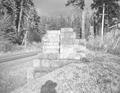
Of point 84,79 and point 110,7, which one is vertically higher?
point 110,7

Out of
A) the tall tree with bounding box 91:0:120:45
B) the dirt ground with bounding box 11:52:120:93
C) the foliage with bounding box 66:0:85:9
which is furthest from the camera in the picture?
the tall tree with bounding box 91:0:120:45

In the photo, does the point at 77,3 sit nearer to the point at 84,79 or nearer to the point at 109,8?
the point at 109,8

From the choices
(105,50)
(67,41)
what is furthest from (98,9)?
(67,41)

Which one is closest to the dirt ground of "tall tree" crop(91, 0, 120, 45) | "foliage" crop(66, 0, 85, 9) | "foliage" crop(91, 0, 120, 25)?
"foliage" crop(66, 0, 85, 9)

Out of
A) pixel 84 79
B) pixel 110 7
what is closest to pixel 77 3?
pixel 110 7

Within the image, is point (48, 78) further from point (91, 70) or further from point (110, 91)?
point (110, 91)

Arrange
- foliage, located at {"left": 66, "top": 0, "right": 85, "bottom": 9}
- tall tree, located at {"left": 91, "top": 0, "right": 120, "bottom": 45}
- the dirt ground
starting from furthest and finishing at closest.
A: tall tree, located at {"left": 91, "top": 0, "right": 120, "bottom": 45} < foliage, located at {"left": 66, "top": 0, "right": 85, "bottom": 9} < the dirt ground

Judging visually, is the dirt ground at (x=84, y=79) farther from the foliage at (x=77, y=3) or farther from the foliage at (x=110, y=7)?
the foliage at (x=110, y=7)

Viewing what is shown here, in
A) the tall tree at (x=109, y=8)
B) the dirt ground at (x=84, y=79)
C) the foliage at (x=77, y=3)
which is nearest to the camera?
the dirt ground at (x=84, y=79)

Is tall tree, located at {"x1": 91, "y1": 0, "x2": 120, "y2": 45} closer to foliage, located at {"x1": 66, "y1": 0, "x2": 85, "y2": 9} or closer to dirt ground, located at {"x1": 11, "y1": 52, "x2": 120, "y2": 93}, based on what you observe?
foliage, located at {"x1": 66, "y1": 0, "x2": 85, "y2": 9}

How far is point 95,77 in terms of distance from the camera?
2.25 m

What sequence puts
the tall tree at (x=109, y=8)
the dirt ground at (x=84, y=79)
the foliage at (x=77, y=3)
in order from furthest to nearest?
the tall tree at (x=109, y=8) → the foliage at (x=77, y=3) → the dirt ground at (x=84, y=79)

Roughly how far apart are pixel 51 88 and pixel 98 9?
15128 mm

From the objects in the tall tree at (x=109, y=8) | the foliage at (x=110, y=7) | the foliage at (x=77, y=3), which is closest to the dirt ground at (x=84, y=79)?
the foliage at (x=77, y=3)
